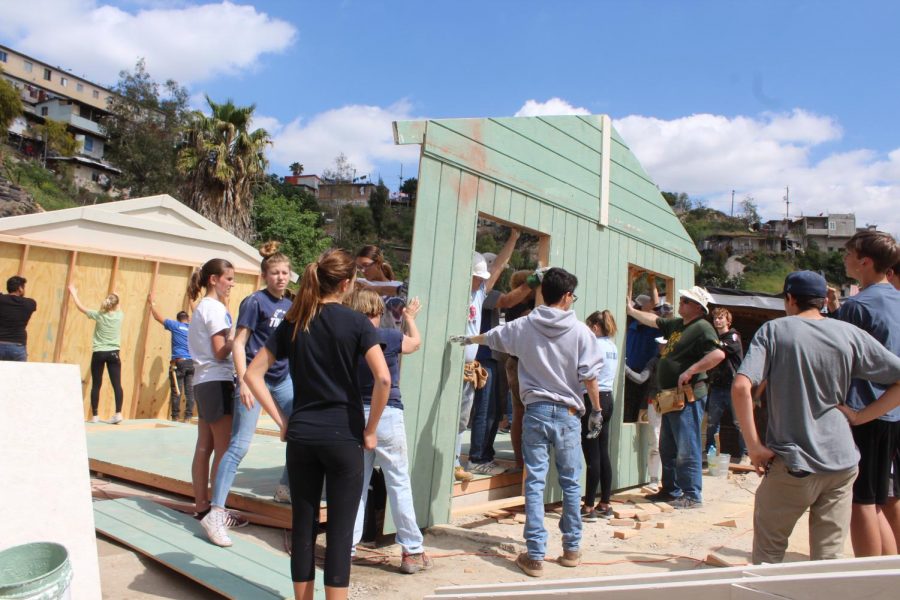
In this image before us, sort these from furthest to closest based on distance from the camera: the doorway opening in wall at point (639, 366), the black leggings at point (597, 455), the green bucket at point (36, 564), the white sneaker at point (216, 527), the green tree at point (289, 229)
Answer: the green tree at point (289, 229) < the doorway opening in wall at point (639, 366) < the black leggings at point (597, 455) < the white sneaker at point (216, 527) < the green bucket at point (36, 564)

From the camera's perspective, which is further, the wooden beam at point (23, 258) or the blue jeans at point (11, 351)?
the wooden beam at point (23, 258)

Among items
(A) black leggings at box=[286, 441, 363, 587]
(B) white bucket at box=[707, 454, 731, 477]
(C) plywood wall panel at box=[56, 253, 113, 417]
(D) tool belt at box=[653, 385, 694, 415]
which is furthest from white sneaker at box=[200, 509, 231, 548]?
(C) plywood wall panel at box=[56, 253, 113, 417]

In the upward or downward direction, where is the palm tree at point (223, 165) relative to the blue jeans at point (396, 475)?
upward

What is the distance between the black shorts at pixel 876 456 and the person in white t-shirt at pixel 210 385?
3637 millimetres

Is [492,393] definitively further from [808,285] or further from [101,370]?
[101,370]

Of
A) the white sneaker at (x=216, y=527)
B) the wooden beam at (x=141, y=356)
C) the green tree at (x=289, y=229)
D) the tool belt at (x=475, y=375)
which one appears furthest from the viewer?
the green tree at (x=289, y=229)

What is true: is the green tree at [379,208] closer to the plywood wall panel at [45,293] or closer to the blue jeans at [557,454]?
the plywood wall panel at [45,293]

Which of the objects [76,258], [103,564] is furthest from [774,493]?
[76,258]

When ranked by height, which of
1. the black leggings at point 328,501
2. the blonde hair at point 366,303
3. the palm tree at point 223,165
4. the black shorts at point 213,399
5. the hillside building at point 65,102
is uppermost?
the hillside building at point 65,102

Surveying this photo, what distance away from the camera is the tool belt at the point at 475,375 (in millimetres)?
5133

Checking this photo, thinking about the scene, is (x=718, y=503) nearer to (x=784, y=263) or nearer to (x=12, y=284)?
(x=12, y=284)

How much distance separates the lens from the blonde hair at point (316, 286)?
294 cm

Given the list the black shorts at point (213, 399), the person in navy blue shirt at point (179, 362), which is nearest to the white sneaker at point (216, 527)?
the black shorts at point (213, 399)

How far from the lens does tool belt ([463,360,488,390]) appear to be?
16.8 feet
